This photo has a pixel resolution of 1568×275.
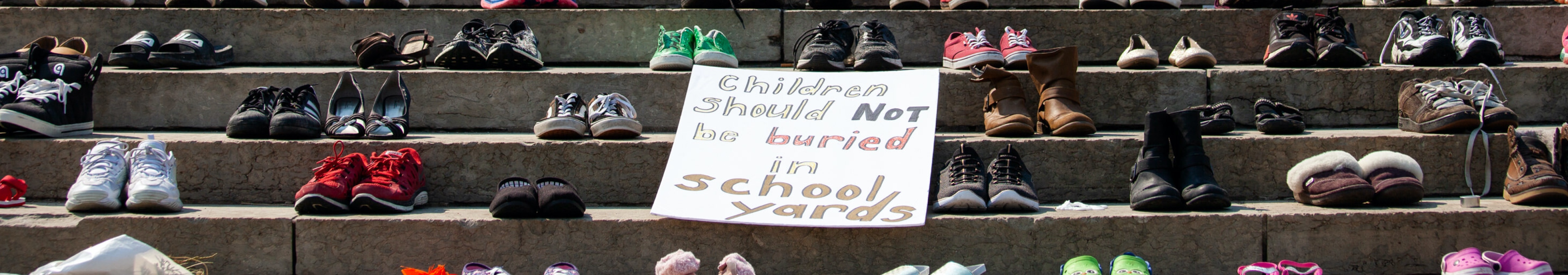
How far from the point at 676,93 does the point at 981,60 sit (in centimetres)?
114

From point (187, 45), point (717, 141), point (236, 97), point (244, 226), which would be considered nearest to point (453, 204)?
point (244, 226)

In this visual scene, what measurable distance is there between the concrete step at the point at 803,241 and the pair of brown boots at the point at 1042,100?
1.71 feet

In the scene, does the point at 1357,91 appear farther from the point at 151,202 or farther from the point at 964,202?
the point at 151,202

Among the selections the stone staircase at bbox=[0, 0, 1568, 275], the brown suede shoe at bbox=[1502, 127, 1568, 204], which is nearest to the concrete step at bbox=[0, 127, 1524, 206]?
the stone staircase at bbox=[0, 0, 1568, 275]

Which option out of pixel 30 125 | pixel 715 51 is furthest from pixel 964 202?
pixel 30 125

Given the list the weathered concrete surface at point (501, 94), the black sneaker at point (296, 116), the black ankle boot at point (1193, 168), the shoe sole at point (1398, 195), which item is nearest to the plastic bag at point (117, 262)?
the black sneaker at point (296, 116)

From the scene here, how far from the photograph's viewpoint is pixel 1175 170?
9.36 ft

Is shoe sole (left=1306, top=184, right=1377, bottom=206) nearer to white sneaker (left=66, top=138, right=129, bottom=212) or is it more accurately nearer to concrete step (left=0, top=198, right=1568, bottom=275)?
concrete step (left=0, top=198, right=1568, bottom=275)

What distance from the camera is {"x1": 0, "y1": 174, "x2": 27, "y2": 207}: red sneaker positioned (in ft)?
9.46

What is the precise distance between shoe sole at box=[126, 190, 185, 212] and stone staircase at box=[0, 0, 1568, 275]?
0.17 feet

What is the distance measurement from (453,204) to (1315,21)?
10.6 ft

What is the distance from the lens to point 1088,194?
3084 mm

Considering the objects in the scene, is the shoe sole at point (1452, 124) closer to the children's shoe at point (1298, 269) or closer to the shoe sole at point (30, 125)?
the children's shoe at point (1298, 269)

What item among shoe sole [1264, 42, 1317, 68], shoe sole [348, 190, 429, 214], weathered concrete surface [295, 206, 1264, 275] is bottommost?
weathered concrete surface [295, 206, 1264, 275]
